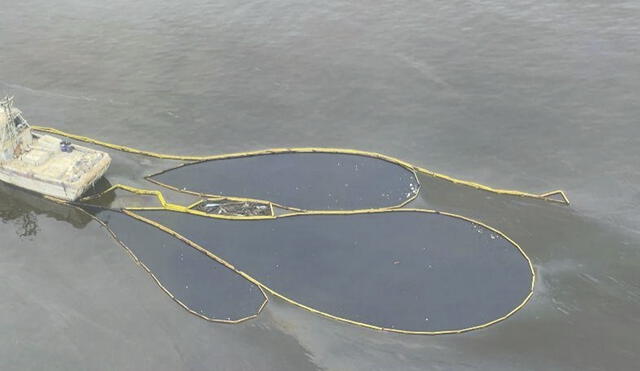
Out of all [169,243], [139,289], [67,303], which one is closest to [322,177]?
[169,243]

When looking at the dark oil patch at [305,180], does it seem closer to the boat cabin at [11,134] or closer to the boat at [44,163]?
the boat at [44,163]

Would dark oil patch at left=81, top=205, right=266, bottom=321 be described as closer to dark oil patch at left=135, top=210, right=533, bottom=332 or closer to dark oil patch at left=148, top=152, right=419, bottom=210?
dark oil patch at left=135, top=210, right=533, bottom=332

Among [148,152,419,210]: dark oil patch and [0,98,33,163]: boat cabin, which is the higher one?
[0,98,33,163]: boat cabin

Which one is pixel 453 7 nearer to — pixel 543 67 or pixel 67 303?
pixel 543 67

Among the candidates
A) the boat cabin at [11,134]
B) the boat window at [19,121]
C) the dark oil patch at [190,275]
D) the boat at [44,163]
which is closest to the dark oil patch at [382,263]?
the dark oil patch at [190,275]

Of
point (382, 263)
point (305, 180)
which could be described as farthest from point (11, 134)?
point (382, 263)

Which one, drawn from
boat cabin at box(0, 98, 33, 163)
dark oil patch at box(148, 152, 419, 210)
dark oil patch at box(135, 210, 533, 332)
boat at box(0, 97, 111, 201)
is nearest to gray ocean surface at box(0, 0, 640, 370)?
dark oil patch at box(135, 210, 533, 332)
